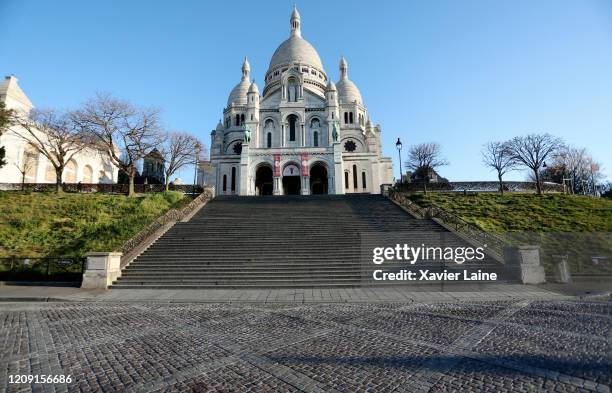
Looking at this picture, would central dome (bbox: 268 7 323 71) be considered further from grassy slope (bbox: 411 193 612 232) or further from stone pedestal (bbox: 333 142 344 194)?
grassy slope (bbox: 411 193 612 232)

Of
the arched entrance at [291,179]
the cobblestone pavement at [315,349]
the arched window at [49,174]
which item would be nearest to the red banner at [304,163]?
the arched entrance at [291,179]

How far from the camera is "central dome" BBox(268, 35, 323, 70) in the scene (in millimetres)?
55656

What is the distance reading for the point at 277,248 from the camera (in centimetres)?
1424

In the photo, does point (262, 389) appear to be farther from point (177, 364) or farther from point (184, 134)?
point (184, 134)

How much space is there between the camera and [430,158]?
56156mm

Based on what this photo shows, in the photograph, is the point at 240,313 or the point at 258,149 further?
the point at 258,149

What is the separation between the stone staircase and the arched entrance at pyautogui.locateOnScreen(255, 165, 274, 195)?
2253cm

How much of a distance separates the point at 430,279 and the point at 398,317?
5.57 meters

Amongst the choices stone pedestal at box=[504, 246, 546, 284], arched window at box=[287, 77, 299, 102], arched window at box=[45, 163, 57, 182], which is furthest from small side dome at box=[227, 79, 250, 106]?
stone pedestal at box=[504, 246, 546, 284]

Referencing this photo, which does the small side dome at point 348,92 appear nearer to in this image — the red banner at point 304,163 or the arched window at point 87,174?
the red banner at point 304,163

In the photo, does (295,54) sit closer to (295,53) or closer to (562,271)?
(295,53)

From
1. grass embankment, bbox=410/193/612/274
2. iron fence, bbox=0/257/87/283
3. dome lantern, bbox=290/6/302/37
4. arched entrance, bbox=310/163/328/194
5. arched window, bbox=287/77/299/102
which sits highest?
dome lantern, bbox=290/6/302/37

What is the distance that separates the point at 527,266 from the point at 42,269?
19.5 metres

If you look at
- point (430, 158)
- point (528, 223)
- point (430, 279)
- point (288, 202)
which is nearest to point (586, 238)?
point (528, 223)
